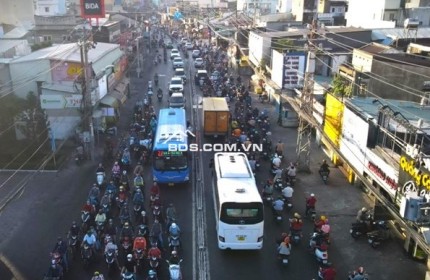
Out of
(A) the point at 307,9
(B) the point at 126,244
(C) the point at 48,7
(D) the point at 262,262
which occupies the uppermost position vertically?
(A) the point at 307,9

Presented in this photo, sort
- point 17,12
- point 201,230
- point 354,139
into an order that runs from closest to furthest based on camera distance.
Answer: point 201,230 → point 354,139 → point 17,12

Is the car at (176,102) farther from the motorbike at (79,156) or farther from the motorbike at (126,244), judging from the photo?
the motorbike at (126,244)

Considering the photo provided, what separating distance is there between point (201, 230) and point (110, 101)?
17566 mm

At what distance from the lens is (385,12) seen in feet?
175

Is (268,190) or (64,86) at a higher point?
(64,86)

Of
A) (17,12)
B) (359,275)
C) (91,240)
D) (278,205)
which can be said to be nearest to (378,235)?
(359,275)

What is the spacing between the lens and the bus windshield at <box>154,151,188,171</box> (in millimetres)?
21906

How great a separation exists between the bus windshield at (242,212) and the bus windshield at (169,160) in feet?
21.4

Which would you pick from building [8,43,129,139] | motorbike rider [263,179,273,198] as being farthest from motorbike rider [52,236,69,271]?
building [8,43,129,139]

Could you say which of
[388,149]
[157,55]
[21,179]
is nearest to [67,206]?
[21,179]

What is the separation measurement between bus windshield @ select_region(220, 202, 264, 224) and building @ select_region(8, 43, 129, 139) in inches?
527

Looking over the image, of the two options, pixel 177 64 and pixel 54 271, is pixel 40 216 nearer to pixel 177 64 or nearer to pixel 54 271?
pixel 54 271

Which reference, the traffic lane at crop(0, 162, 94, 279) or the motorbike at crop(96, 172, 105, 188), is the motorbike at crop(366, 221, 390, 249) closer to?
the traffic lane at crop(0, 162, 94, 279)

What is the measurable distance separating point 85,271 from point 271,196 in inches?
350
